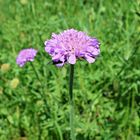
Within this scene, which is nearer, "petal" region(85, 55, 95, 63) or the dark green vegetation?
"petal" region(85, 55, 95, 63)

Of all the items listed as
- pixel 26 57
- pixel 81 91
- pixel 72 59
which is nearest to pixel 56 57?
pixel 72 59

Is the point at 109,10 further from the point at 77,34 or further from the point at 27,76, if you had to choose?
the point at 77,34

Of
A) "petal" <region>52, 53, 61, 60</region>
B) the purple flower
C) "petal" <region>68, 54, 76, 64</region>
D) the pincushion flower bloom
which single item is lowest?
"petal" <region>68, 54, 76, 64</region>

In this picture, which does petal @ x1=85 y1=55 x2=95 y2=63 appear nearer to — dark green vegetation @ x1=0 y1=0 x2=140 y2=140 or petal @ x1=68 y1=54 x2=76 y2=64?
petal @ x1=68 y1=54 x2=76 y2=64

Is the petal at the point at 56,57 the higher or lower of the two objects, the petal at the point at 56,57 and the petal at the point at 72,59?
the higher

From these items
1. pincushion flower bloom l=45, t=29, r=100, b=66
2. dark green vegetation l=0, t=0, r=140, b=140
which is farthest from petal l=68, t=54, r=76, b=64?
dark green vegetation l=0, t=0, r=140, b=140

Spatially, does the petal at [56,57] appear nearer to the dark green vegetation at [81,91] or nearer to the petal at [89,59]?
the petal at [89,59]

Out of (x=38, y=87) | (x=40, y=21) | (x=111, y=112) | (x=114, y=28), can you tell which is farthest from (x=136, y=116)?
(x=40, y=21)

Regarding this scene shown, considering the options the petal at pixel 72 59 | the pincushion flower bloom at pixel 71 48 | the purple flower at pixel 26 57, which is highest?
the purple flower at pixel 26 57

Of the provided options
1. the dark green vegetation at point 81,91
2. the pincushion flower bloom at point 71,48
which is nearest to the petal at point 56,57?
the pincushion flower bloom at point 71,48
